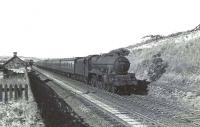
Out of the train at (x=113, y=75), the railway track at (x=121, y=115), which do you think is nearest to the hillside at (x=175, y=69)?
the train at (x=113, y=75)

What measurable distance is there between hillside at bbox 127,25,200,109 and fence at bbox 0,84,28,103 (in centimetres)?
943

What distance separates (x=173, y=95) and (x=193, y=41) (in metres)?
8.82

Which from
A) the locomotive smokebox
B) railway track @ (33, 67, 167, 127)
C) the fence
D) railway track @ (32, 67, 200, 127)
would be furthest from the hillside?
the fence

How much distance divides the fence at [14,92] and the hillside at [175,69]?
9.43 metres

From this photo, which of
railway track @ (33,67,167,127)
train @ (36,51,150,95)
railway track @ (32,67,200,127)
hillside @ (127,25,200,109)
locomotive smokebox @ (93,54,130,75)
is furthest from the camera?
locomotive smokebox @ (93,54,130,75)

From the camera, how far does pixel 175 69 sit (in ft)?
92.6

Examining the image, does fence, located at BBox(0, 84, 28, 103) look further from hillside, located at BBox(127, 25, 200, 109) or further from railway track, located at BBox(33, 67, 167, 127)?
hillside, located at BBox(127, 25, 200, 109)

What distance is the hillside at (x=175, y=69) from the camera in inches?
866

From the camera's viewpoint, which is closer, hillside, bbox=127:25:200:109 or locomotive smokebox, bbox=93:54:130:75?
hillside, bbox=127:25:200:109

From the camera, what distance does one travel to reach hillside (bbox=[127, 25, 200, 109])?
72.1 ft

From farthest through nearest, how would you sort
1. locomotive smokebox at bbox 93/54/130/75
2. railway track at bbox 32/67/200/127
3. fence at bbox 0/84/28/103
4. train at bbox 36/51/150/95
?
locomotive smokebox at bbox 93/54/130/75 < train at bbox 36/51/150/95 < fence at bbox 0/84/28/103 < railway track at bbox 32/67/200/127

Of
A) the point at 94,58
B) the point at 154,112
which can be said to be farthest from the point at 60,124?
the point at 94,58

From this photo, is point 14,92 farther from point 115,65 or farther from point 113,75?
point 115,65

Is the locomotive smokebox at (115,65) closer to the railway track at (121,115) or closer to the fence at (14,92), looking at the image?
the railway track at (121,115)
